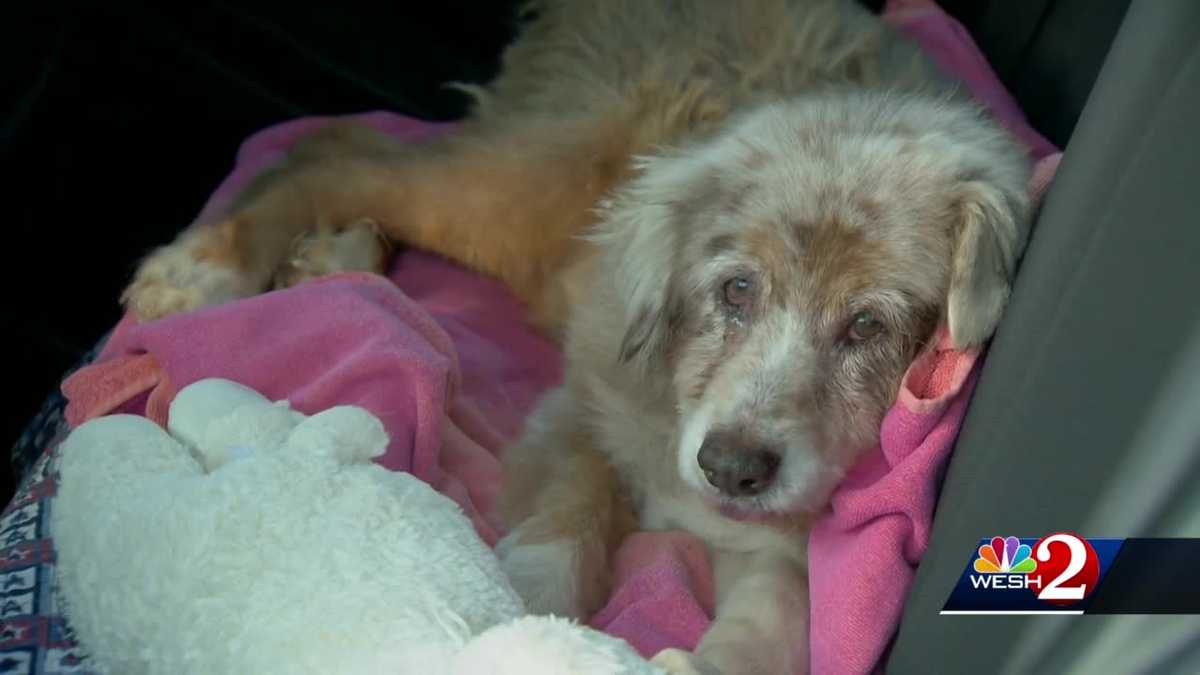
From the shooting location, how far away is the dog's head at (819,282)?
1.81 metres

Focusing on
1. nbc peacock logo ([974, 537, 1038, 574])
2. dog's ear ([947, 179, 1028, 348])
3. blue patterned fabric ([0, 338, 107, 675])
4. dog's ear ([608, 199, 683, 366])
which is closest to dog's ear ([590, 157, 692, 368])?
dog's ear ([608, 199, 683, 366])

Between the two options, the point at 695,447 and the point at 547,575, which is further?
the point at 547,575

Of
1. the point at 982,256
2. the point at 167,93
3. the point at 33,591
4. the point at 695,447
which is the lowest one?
the point at 33,591

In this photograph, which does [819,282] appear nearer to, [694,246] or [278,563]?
[694,246]

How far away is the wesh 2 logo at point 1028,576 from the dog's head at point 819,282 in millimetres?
351

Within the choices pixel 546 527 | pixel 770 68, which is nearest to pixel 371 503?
pixel 546 527

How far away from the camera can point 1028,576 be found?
4.77 feet

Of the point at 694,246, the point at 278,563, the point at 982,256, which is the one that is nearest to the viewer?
the point at 278,563

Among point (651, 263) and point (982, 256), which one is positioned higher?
point (982, 256)

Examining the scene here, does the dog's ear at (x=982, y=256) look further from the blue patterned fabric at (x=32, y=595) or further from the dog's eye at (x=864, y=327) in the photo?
the blue patterned fabric at (x=32, y=595)

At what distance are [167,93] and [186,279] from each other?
705 millimetres

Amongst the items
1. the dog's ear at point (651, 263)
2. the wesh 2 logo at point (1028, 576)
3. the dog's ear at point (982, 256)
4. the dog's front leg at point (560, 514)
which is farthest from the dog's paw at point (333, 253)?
the wesh 2 logo at point (1028, 576)

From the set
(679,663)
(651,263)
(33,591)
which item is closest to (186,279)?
(33,591)

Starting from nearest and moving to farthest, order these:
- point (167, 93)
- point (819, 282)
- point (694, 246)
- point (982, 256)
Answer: point (982, 256) → point (819, 282) → point (694, 246) → point (167, 93)
